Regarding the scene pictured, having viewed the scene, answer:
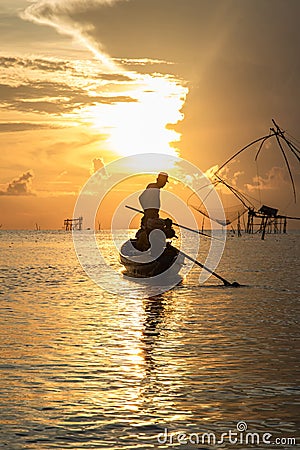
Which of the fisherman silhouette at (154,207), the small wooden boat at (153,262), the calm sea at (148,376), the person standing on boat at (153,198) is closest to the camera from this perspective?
the calm sea at (148,376)

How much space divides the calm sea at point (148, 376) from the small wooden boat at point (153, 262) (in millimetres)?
8746

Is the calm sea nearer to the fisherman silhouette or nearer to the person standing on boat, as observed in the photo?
the fisherman silhouette

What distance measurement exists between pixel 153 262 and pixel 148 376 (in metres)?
24.5

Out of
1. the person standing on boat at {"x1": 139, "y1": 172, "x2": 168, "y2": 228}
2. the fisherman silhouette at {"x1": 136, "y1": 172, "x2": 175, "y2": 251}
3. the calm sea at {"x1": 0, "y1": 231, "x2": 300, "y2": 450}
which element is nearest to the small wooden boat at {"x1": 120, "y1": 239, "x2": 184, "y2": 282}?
the fisherman silhouette at {"x1": 136, "y1": 172, "x2": 175, "y2": 251}

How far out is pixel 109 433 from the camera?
12156mm

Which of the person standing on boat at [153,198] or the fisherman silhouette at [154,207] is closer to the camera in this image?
the fisherman silhouette at [154,207]

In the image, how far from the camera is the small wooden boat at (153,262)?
40.2 m

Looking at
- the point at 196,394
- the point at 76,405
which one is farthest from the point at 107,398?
the point at 196,394

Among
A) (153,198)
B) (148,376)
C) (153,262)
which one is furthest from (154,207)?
(148,376)

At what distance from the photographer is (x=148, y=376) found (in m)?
16.2

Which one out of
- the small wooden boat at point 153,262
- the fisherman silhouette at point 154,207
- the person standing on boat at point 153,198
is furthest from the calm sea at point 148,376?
the person standing on boat at point 153,198

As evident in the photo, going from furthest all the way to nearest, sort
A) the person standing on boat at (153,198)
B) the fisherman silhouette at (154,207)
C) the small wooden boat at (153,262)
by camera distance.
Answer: the small wooden boat at (153,262) < the person standing on boat at (153,198) < the fisherman silhouette at (154,207)

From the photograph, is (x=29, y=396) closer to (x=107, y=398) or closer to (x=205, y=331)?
(x=107, y=398)

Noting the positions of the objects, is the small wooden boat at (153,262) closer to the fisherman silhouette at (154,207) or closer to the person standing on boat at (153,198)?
the fisherman silhouette at (154,207)
